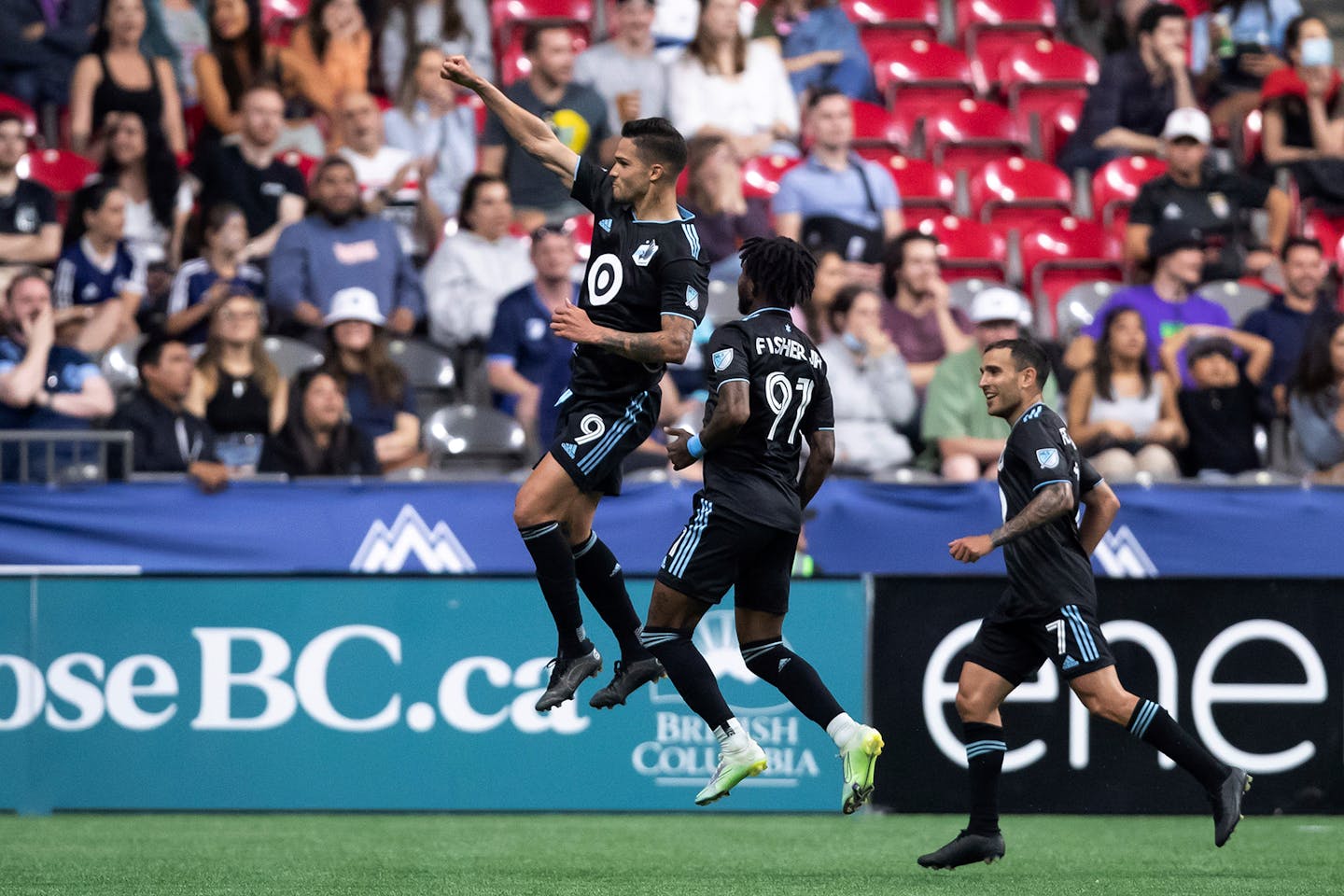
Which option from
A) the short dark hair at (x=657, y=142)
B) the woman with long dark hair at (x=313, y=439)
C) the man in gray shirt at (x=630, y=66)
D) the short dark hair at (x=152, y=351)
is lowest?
the woman with long dark hair at (x=313, y=439)

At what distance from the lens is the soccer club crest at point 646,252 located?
700 centimetres

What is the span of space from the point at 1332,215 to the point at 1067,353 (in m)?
3.91

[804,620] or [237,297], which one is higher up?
[237,297]

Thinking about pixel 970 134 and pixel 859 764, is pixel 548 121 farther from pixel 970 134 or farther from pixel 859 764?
pixel 859 764

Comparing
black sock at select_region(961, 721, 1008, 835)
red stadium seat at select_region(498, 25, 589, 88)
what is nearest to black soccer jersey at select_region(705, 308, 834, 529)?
black sock at select_region(961, 721, 1008, 835)

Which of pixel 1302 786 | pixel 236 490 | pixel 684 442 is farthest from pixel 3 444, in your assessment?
pixel 1302 786

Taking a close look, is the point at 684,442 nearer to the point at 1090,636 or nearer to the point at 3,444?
the point at 1090,636

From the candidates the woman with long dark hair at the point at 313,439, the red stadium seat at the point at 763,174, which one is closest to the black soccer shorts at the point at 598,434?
the woman with long dark hair at the point at 313,439

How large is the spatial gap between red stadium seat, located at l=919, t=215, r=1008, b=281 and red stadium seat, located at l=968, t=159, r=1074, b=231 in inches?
17.7

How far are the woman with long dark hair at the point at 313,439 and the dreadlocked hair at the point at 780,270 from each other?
4375 millimetres

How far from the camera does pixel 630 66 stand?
14.3m

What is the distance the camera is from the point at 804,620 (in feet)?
31.4

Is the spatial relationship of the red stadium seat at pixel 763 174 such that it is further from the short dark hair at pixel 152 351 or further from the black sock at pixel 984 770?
the black sock at pixel 984 770

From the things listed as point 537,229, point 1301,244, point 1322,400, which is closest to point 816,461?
point 537,229
